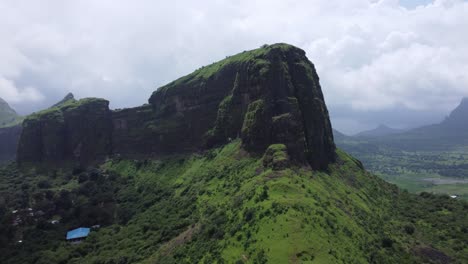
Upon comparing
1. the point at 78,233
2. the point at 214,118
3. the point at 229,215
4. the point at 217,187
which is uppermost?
the point at 214,118

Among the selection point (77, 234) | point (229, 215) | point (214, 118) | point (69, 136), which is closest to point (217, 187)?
point (229, 215)

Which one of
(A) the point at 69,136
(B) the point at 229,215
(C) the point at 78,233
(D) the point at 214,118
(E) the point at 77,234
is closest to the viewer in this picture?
(B) the point at 229,215

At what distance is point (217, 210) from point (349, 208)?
3492 centimetres

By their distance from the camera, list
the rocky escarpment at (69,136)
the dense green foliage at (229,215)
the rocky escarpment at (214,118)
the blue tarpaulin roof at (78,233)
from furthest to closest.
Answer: the rocky escarpment at (69,136), the blue tarpaulin roof at (78,233), the rocky escarpment at (214,118), the dense green foliage at (229,215)

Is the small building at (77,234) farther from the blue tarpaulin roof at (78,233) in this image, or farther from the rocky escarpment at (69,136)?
the rocky escarpment at (69,136)

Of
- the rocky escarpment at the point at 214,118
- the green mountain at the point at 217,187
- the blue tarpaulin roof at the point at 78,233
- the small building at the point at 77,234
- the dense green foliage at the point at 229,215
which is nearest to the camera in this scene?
the dense green foliage at the point at 229,215

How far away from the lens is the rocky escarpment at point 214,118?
117m

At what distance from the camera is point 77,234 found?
12200cm

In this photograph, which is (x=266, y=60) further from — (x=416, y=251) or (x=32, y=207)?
(x=32, y=207)

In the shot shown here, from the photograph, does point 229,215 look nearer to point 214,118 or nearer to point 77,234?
point 77,234

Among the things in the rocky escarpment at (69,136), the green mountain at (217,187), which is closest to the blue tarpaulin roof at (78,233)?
the green mountain at (217,187)

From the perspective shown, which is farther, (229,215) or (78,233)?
(78,233)

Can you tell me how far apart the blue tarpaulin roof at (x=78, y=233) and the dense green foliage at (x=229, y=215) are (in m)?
2.55

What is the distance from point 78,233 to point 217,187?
49.9 meters
